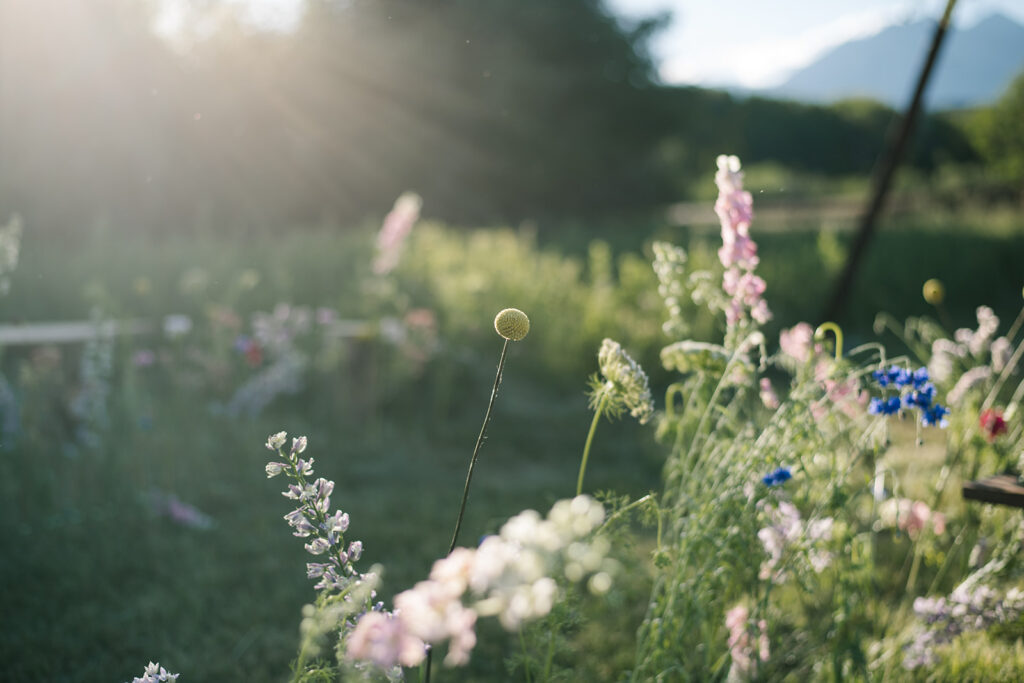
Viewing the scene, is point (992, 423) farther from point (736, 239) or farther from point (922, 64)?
point (922, 64)

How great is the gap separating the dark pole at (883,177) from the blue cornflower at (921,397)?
3.57 metres

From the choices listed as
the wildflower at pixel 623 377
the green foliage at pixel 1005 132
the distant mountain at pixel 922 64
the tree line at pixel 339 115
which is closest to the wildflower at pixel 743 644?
the wildflower at pixel 623 377

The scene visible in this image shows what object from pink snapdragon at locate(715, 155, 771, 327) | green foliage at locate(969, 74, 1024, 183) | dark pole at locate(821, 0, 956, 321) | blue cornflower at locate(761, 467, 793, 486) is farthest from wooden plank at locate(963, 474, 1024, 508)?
green foliage at locate(969, 74, 1024, 183)

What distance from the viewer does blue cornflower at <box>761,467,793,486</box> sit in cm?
137

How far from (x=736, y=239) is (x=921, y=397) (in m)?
0.49

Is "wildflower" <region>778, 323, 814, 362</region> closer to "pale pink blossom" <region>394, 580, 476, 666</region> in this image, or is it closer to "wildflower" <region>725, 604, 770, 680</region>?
"wildflower" <region>725, 604, 770, 680</region>

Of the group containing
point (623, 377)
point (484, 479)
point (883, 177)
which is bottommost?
point (623, 377)

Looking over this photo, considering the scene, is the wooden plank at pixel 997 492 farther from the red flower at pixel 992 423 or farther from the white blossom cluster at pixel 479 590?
the white blossom cluster at pixel 479 590

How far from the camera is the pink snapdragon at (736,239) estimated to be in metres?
1.50

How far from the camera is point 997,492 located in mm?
1493

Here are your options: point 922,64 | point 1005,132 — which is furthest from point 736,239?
point 1005,132

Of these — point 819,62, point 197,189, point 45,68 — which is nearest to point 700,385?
point 45,68

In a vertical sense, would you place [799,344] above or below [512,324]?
above

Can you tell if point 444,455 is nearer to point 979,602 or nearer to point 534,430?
point 534,430
